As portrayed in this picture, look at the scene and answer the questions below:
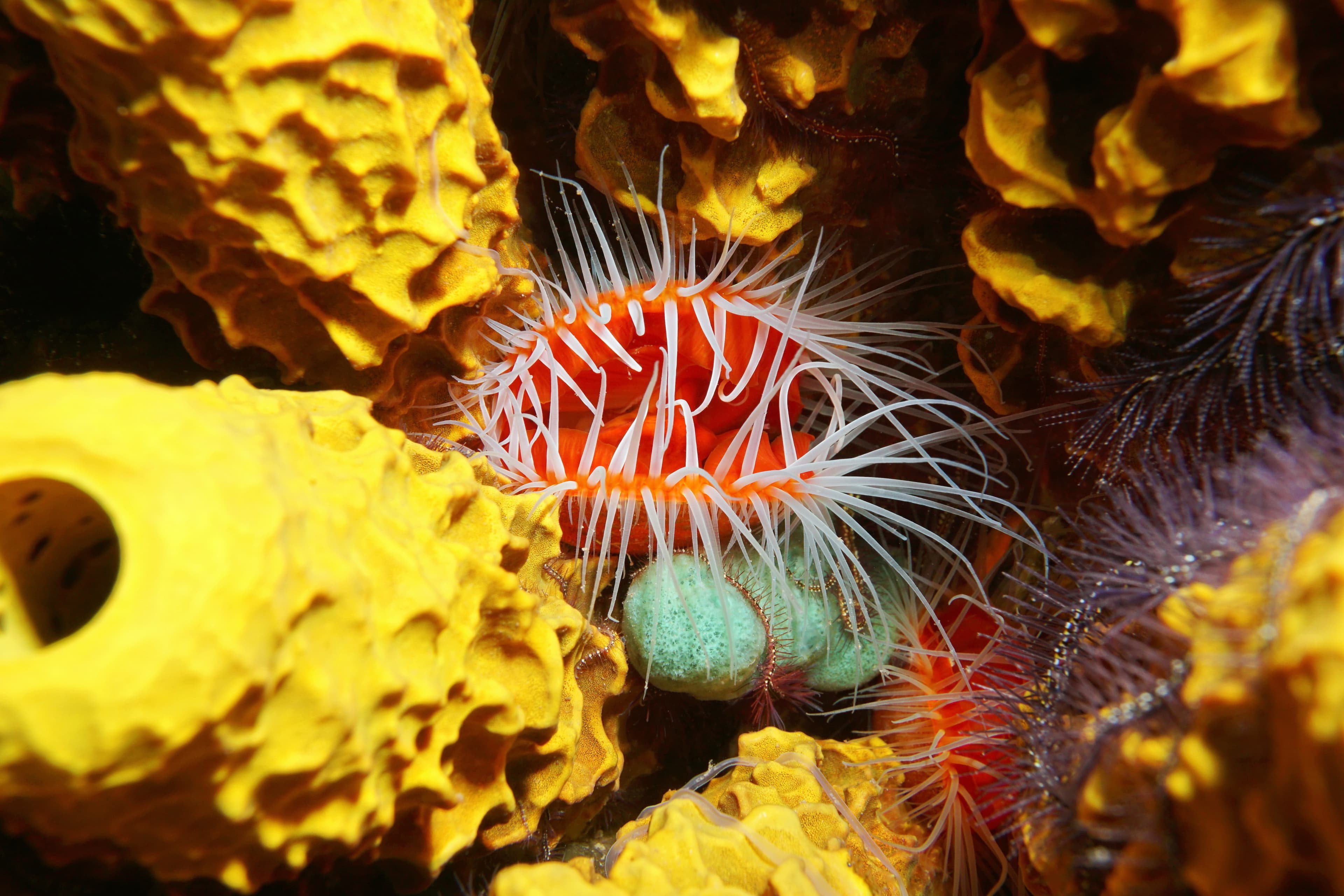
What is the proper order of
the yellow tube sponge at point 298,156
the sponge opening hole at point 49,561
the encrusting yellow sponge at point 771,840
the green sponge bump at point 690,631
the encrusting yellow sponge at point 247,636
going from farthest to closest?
the green sponge bump at point 690,631, the encrusting yellow sponge at point 771,840, the yellow tube sponge at point 298,156, the sponge opening hole at point 49,561, the encrusting yellow sponge at point 247,636

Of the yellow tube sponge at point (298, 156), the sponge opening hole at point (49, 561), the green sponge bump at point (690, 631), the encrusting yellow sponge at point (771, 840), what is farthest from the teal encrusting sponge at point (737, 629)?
the sponge opening hole at point (49, 561)

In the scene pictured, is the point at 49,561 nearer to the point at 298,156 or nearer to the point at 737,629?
the point at 298,156

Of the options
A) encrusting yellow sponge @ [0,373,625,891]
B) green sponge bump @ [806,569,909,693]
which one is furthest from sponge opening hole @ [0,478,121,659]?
green sponge bump @ [806,569,909,693]

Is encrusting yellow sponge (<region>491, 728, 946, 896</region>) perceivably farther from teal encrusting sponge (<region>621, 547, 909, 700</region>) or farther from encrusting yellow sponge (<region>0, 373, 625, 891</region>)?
encrusting yellow sponge (<region>0, 373, 625, 891</region>)

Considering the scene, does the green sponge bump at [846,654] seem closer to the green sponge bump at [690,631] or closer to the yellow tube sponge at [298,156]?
the green sponge bump at [690,631]

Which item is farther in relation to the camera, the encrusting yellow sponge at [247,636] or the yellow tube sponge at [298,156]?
the yellow tube sponge at [298,156]
